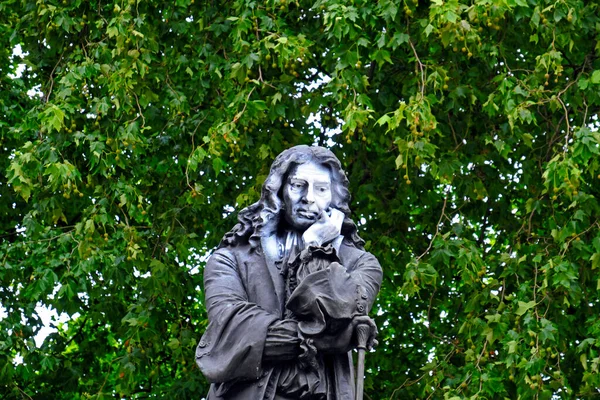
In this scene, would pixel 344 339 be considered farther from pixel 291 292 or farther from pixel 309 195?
pixel 309 195

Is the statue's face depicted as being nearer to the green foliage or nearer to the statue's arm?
the statue's arm

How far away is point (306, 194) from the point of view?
29.3ft

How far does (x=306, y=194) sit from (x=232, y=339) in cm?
85

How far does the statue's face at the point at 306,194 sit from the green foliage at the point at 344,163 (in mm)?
6452

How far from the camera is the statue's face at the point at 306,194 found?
29.2 feet

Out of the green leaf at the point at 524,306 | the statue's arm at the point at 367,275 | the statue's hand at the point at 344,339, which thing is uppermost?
the green leaf at the point at 524,306

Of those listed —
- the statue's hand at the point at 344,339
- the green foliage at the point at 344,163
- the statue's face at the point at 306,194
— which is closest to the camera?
the statue's hand at the point at 344,339

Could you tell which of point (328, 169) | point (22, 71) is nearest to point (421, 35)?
point (22, 71)

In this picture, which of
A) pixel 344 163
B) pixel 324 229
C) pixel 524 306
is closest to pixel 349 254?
pixel 324 229

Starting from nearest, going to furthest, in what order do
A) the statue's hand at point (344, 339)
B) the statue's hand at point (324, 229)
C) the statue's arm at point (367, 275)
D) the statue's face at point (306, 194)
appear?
the statue's hand at point (344, 339)
the statue's arm at point (367, 275)
the statue's hand at point (324, 229)
the statue's face at point (306, 194)

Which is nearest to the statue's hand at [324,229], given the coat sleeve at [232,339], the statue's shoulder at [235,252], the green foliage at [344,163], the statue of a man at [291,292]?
the statue of a man at [291,292]

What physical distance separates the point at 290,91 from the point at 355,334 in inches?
347

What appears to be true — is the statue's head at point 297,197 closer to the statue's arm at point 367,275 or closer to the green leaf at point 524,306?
the statue's arm at point 367,275

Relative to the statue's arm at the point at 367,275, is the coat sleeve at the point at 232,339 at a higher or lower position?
lower
